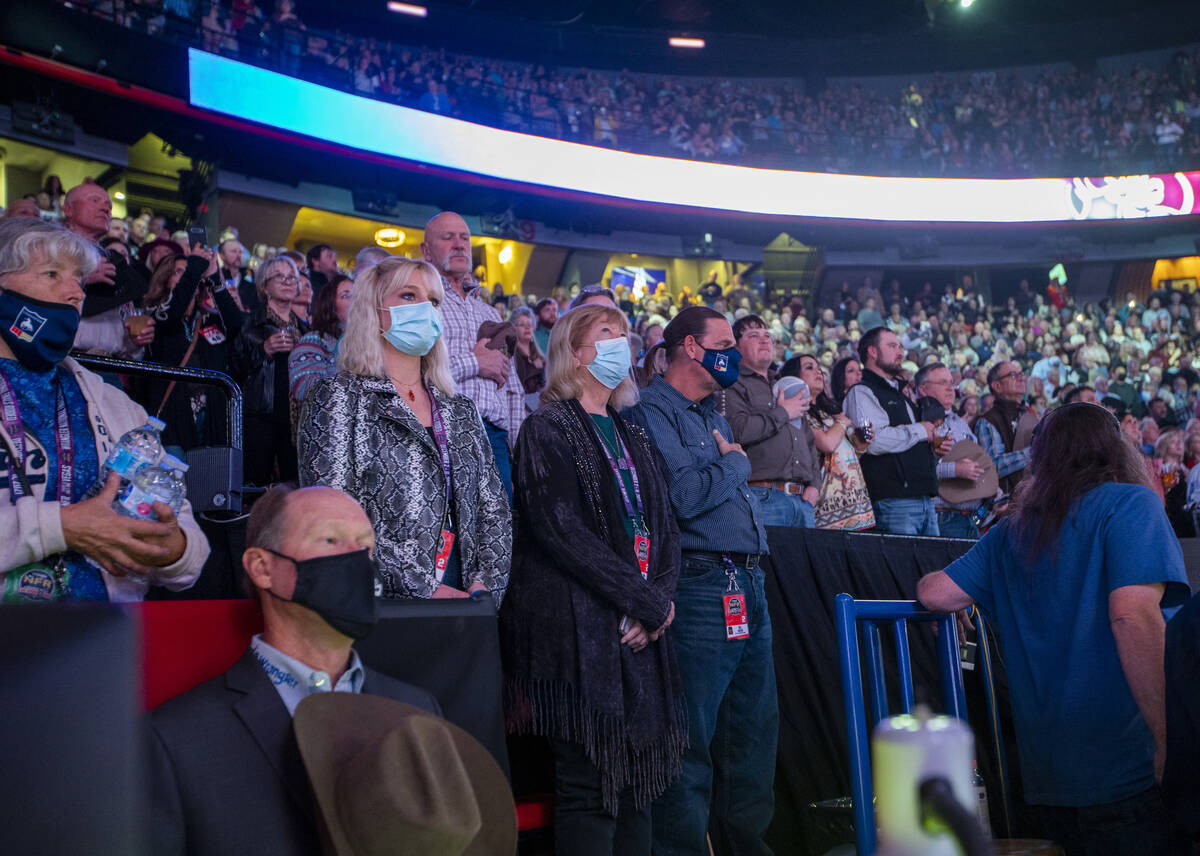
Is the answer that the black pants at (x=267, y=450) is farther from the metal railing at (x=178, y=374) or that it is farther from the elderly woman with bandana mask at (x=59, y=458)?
the elderly woman with bandana mask at (x=59, y=458)

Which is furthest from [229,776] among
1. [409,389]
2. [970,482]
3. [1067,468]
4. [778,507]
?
[970,482]

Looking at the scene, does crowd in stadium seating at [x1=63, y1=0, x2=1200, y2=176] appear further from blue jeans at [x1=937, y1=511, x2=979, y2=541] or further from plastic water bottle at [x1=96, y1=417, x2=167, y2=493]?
plastic water bottle at [x1=96, y1=417, x2=167, y2=493]

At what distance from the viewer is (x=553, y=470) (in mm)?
2846

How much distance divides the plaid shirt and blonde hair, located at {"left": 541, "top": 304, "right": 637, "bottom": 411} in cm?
50

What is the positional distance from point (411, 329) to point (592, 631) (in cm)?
93

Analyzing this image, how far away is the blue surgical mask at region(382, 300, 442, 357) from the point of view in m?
2.79

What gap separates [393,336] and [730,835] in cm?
177

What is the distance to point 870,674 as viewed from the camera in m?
2.49

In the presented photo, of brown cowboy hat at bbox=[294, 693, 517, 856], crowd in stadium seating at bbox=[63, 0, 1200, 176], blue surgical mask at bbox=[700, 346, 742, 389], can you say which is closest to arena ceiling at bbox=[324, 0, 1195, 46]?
crowd in stadium seating at bbox=[63, 0, 1200, 176]

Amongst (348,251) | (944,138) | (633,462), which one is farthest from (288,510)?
(944,138)

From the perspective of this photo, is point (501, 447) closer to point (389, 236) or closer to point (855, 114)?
point (389, 236)

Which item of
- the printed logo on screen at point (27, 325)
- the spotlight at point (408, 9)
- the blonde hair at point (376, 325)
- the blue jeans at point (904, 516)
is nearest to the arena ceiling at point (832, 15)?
the spotlight at point (408, 9)

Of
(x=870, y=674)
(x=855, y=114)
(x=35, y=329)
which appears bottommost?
(x=870, y=674)

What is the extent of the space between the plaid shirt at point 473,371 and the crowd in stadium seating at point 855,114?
49.7ft
